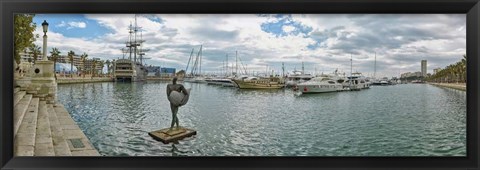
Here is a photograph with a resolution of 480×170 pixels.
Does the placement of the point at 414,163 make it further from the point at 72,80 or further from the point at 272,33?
the point at 72,80

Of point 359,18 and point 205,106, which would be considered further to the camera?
point 205,106

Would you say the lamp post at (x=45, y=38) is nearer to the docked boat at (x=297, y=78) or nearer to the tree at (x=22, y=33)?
the tree at (x=22, y=33)

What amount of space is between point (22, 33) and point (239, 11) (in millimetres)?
1503

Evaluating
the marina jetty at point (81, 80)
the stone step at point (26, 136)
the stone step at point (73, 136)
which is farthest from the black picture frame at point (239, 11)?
the marina jetty at point (81, 80)

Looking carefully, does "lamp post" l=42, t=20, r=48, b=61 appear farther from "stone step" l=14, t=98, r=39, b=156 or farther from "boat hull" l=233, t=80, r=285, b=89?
"boat hull" l=233, t=80, r=285, b=89

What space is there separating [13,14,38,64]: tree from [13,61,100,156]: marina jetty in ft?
0.57

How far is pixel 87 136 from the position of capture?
242cm

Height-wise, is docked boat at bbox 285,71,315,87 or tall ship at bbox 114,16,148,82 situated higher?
tall ship at bbox 114,16,148,82

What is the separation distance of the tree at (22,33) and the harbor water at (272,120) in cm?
45

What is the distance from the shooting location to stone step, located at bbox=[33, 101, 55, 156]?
2105 mm

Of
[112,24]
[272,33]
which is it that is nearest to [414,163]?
[272,33]

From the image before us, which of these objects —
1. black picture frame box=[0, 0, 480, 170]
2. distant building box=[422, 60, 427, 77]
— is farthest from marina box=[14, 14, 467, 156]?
black picture frame box=[0, 0, 480, 170]

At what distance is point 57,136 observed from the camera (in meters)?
2.34

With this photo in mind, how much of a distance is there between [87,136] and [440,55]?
278 cm
